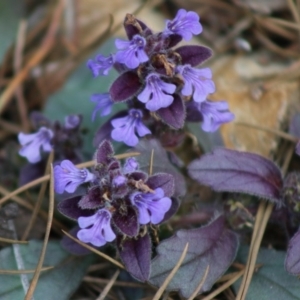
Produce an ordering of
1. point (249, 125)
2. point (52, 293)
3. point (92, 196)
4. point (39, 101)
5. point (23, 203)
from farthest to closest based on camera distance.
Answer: point (39, 101), point (249, 125), point (23, 203), point (52, 293), point (92, 196)

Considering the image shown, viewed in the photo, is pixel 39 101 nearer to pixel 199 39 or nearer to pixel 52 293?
pixel 199 39

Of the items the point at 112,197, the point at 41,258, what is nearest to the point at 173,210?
the point at 112,197

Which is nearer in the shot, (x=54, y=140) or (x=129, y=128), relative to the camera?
(x=129, y=128)

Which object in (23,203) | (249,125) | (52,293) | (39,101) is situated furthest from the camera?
(39,101)

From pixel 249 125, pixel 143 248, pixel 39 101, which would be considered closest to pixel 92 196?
pixel 143 248

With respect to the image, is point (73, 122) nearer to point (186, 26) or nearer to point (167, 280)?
point (186, 26)

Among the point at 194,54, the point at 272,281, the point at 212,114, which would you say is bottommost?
the point at 272,281
